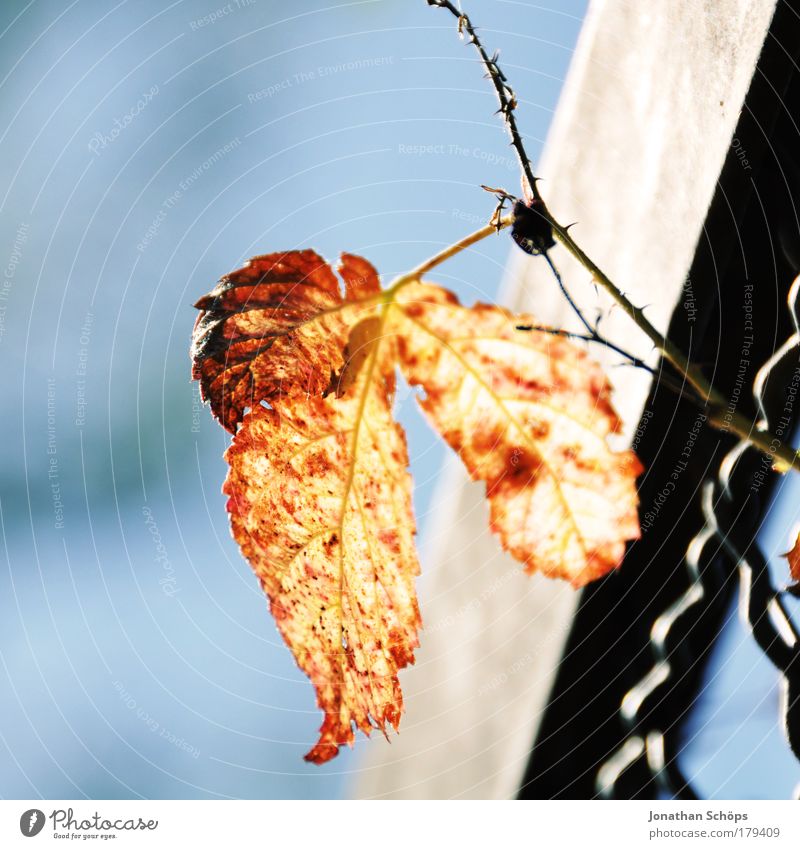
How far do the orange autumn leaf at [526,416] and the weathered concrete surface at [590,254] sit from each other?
2.4 inches

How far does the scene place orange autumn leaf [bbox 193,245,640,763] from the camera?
1.08 feet

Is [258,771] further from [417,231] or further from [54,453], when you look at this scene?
[417,231]

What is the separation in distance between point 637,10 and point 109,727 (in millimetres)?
678

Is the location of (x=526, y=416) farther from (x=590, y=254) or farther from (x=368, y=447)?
(x=590, y=254)

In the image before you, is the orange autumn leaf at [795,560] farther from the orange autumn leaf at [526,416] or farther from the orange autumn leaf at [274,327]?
the orange autumn leaf at [274,327]

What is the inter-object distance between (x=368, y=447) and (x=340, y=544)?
0.17ft

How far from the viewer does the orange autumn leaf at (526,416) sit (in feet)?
1.16

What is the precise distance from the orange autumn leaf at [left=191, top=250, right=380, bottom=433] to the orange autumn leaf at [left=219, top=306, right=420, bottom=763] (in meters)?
0.02

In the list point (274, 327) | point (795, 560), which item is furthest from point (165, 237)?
point (795, 560)

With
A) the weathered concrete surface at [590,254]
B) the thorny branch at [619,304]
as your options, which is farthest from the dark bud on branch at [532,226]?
the weathered concrete surface at [590,254]

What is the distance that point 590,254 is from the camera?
499 millimetres

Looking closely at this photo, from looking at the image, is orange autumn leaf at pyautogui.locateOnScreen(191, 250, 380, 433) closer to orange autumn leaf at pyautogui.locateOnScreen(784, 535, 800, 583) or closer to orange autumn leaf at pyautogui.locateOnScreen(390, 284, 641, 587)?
orange autumn leaf at pyautogui.locateOnScreen(390, 284, 641, 587)

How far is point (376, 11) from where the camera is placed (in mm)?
450

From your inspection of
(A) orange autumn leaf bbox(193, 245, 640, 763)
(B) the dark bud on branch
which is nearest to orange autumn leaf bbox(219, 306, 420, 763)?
(A) orange autumn leaf bbox(193, 245, 640, 763)
